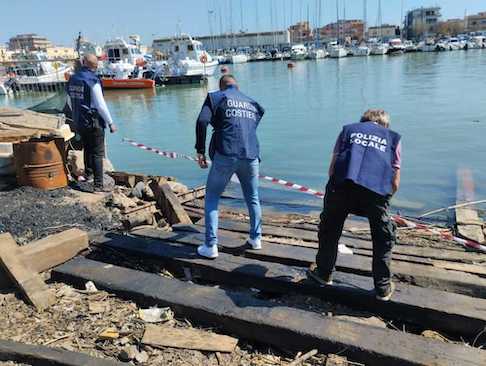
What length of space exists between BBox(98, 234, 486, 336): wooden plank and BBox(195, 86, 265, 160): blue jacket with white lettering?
45.3 inches

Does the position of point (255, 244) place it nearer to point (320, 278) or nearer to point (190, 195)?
point (320, 278)

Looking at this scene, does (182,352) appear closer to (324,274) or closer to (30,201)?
(324,274)

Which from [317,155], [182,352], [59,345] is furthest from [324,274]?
[317,155]

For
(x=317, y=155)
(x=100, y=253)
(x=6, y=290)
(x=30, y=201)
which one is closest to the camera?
(x=6, y=290)

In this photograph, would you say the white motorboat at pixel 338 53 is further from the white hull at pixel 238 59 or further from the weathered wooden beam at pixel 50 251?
the weathered wooden beam at pixel 50 251

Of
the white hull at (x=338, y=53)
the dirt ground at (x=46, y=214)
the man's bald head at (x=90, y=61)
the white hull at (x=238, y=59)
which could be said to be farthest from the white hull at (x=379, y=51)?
the dirt ground at (x=46, y=214)

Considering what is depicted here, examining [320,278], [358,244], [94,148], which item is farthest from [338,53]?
[320,278]

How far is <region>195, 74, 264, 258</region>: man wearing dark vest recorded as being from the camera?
4484 millimetres

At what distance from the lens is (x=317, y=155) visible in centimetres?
1488

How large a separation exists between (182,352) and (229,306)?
0.59m

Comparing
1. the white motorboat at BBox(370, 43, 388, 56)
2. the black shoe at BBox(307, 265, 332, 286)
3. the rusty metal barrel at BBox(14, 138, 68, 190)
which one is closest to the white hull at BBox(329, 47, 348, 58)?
the white motorboat at BBox(370, 43, 388, 56)

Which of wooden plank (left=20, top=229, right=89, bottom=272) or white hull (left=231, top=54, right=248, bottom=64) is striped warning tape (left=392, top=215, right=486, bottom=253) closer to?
wooden plank (left=20, top=229, right=89, bottom=272)

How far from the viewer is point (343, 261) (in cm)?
460

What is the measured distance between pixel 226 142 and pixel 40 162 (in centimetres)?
410
